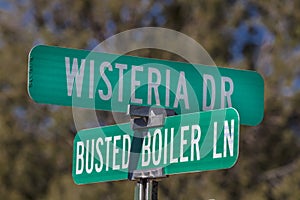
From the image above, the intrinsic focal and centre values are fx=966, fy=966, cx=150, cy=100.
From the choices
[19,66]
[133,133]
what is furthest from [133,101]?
[19,66]

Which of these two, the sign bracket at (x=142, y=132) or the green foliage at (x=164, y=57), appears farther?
the green foliage at (x=164, y=57)

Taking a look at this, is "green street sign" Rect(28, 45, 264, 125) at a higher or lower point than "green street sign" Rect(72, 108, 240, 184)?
higher

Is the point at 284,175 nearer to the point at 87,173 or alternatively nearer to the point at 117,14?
the point at 117,14

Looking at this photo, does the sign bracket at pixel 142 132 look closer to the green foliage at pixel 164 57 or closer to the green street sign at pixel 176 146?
the green street sign at pixel 176 146

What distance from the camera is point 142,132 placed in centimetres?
206

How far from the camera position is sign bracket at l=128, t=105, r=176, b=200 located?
1998 millimetres

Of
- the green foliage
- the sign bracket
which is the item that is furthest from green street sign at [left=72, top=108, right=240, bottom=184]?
the green foliage

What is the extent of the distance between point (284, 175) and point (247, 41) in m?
1.70

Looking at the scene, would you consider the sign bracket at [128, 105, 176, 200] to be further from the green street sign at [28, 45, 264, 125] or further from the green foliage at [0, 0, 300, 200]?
the green foliage at [0, 0, 300, 200]

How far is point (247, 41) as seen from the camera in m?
10.6

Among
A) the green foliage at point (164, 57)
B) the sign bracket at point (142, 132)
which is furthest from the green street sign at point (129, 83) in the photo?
the green foliage at point (164, 57)

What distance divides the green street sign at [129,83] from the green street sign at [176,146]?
8 centimetres

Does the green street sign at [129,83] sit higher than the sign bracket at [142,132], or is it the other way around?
the green street sign at [129,83]

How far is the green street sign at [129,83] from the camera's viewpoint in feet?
6.72
